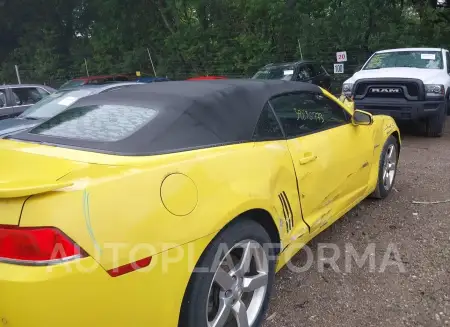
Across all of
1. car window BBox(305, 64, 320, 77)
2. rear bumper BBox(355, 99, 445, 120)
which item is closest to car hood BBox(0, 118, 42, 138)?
rear bumper BBox(355, 99, 445, 120)

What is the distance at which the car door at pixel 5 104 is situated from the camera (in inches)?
344

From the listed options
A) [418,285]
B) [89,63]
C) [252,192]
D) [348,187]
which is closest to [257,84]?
[252,192]

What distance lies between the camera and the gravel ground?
2623mm

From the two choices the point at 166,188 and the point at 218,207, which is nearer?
the point at 166,188

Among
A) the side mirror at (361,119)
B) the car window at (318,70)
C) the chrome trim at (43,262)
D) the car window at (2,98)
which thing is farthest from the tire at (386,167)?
the car window at (318,70)

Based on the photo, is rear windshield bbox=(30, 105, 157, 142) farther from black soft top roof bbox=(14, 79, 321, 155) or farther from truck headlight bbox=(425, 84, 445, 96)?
truck headlight bbox=(425, 84, 445, 96)

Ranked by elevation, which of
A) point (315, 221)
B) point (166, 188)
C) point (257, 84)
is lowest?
point (315, 221)

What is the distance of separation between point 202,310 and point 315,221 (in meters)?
1.27

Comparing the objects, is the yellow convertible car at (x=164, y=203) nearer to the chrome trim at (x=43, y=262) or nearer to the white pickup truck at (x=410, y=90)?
the chrome trim at (x=43, y=262)

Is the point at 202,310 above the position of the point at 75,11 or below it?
below

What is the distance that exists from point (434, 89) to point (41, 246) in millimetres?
7533

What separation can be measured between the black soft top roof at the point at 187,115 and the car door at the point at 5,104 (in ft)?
22.0

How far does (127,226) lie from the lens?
1.74 m

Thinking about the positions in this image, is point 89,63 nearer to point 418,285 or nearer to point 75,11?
point 75,11
